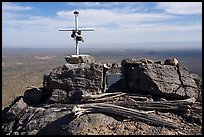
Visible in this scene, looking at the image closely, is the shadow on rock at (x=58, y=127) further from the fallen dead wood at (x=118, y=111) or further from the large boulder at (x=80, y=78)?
the large boulder at (x=80, y=78)

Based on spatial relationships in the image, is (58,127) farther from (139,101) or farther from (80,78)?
(139,101)

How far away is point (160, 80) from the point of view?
17328 millimetres

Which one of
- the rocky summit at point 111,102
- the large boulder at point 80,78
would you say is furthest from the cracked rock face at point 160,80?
the large boulder at point 80,78

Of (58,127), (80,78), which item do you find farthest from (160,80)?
(58,127)

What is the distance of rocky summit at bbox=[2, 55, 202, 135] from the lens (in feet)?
49.5

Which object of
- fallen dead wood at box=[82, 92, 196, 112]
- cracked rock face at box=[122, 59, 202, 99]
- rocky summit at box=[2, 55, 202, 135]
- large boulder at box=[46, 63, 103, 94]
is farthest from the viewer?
large boulder at box=[46, 63, 103, 94]

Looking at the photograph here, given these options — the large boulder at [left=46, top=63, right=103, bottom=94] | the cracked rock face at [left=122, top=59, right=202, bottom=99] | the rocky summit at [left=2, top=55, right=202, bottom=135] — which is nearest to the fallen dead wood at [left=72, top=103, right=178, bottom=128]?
the rocky summit at [left=2, top=55, right=202, bottom=135]

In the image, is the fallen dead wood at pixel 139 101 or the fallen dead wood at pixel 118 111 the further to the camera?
the fallen dead wood at pixel 139 101

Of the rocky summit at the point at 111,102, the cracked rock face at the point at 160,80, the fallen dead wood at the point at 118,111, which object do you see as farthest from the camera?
the cracked rock face at the point at 160,80

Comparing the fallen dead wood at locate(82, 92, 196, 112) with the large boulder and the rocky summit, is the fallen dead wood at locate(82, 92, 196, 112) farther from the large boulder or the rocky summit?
the large boulder

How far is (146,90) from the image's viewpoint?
17.5 m

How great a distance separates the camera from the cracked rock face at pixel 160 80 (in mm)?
17125

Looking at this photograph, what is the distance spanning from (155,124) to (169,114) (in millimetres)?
1240

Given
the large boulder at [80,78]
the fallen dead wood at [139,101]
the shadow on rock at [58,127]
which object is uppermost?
the large boulder at [80,78]
